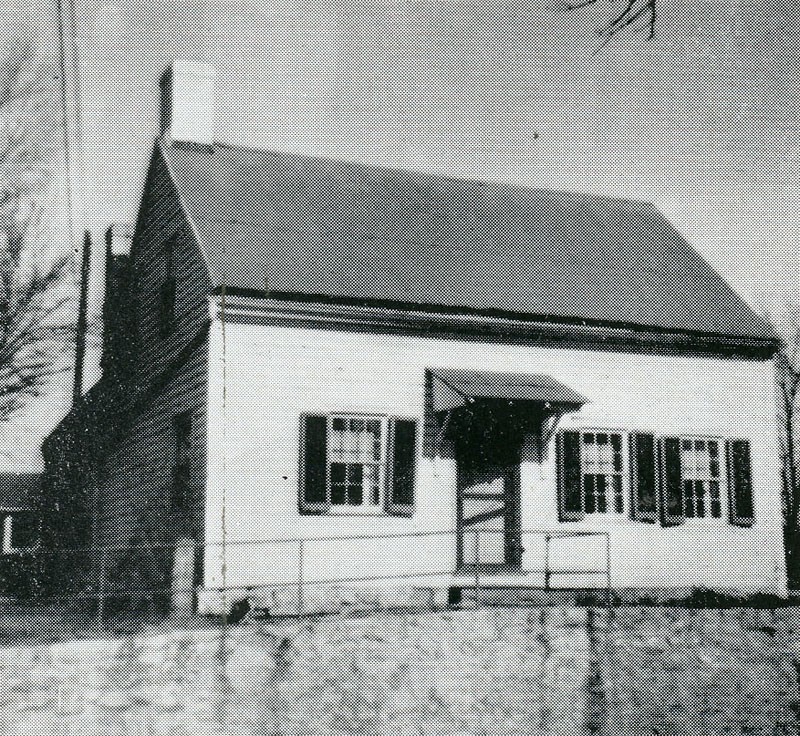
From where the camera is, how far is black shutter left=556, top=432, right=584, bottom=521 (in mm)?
16125

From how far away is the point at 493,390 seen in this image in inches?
602

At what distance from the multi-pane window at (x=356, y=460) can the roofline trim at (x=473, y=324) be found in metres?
1.47

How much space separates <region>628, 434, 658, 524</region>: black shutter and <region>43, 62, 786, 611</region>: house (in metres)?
0.03

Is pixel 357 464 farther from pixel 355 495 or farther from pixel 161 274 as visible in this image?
pixel 161 274

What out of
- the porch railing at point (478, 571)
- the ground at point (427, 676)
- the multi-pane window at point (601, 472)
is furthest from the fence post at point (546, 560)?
the ground at point (427, 676)

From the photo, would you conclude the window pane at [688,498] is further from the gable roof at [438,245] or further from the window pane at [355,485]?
the window pane at [355,485]

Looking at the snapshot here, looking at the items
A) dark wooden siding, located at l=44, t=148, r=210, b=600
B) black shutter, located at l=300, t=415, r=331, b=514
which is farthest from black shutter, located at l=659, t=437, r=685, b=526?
dark wooden siding, located at l=44, t=148, r=210, b=600

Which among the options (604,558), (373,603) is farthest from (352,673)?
(604,558)

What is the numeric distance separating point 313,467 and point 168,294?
4.30 metres

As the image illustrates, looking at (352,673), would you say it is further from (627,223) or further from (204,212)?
(627,223)

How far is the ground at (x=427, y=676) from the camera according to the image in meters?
10.7

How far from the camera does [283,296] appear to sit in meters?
15.0

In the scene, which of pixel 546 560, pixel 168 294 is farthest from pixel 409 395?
pixel 168 294

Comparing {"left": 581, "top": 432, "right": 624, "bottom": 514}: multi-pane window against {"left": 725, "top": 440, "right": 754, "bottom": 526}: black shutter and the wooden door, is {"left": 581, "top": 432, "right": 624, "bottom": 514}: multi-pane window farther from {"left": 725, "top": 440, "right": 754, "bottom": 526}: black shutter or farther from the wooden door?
{"left": 725, "top": 440, "right": 754, "bottom": 526}: black shutter
